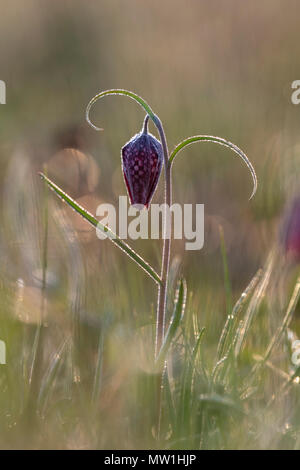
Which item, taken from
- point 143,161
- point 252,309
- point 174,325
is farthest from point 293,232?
point 174,325

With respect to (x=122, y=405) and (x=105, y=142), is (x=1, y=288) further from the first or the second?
(x=105, y=142)

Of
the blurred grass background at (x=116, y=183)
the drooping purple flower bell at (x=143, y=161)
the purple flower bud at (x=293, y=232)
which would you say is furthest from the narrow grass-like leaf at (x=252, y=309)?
the purple flower bud at (x=293, y=232)

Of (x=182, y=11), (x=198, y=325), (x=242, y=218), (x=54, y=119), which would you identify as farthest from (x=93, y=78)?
(x=198, y=325)

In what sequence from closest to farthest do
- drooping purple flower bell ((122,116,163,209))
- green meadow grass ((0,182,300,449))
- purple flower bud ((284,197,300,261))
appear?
green meadow grass ((0,182,300,449)) → drooping purple flower bell ((122,116,163,209)) → purple flower bud ((284,197,300,261))

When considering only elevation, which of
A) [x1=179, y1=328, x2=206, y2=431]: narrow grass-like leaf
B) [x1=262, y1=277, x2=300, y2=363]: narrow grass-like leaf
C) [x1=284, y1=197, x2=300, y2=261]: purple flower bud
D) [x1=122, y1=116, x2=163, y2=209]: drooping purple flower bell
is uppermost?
[x1=122, y1=116, x2=163, y2=209]: drooping purple flower bell

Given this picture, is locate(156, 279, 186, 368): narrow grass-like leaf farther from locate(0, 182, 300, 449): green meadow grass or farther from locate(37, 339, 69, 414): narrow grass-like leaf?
locate(37, 339, 69, 414): narrow grass-like leaf

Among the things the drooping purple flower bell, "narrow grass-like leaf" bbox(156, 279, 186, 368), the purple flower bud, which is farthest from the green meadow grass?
the purple flower bud
